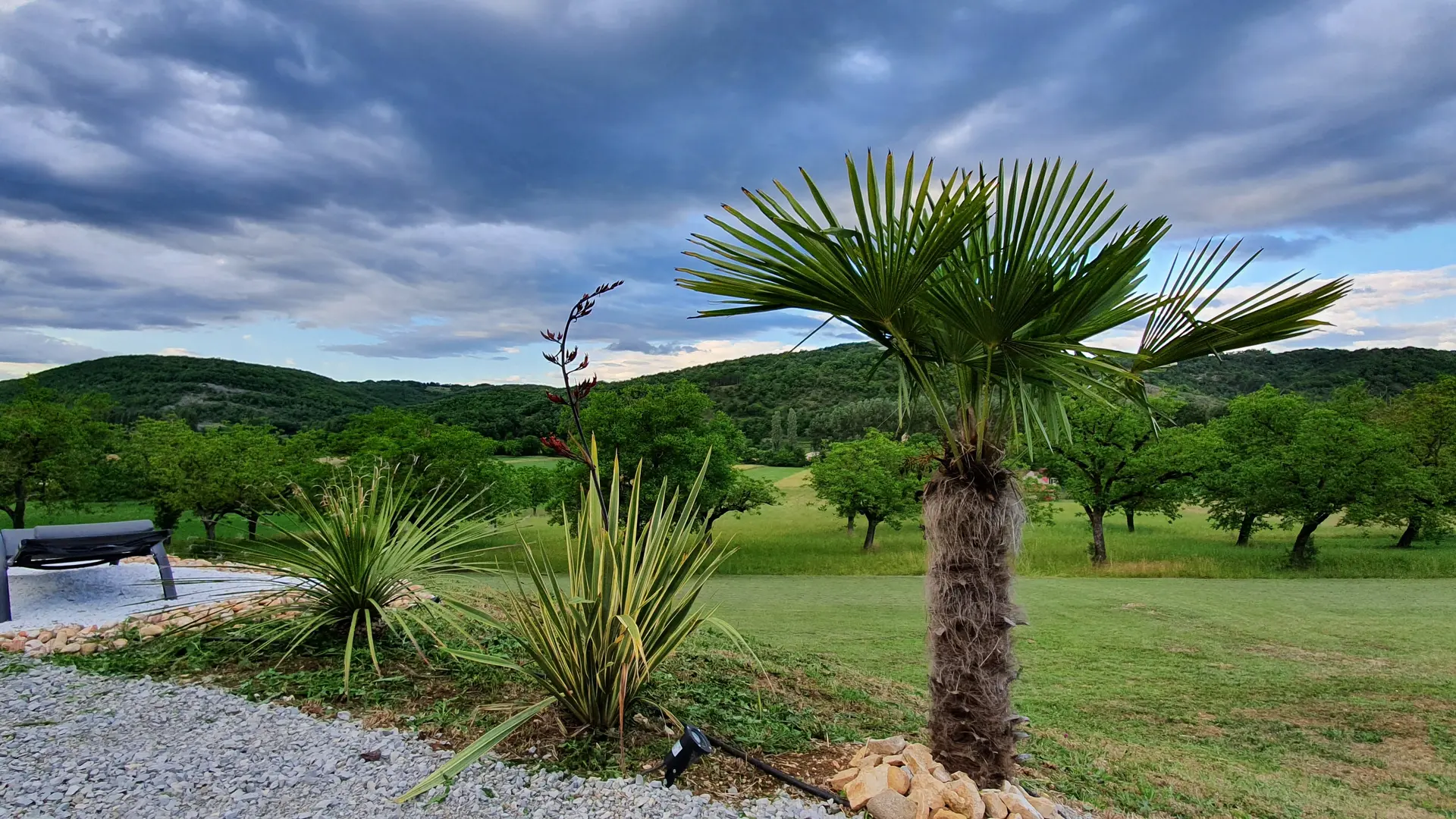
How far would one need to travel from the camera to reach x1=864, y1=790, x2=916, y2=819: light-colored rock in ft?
8.84

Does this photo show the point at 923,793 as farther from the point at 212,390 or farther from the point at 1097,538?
the point at 212,390

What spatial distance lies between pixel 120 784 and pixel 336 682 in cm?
117

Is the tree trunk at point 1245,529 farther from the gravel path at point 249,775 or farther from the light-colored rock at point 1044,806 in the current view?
the gravel path at point 249,775

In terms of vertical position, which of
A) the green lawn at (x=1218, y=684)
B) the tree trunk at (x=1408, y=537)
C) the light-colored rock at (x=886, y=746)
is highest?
the light-colored rock at (x=886, y=746)

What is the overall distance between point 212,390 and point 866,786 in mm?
38799

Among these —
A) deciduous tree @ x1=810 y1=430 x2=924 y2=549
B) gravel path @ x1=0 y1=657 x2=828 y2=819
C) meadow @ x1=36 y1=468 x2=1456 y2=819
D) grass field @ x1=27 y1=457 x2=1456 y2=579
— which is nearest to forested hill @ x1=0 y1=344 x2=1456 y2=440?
grass field @ x1=27 y1=457 x2=1456 y2=579

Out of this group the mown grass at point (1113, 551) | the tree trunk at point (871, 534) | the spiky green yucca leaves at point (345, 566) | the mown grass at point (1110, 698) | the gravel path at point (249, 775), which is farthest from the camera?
the tree trunk at point (871, 534)

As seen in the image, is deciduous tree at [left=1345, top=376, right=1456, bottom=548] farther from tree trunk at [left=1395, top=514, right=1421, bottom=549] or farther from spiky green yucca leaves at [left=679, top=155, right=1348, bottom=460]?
spiky green yucca leaves at [left=679, top=155, right=1348, bottom=460]

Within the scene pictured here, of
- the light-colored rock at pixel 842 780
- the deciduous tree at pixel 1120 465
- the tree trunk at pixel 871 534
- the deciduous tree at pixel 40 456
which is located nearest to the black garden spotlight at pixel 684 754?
the light-colored rock at pixel 842 780

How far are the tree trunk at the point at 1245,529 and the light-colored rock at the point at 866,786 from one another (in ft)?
70.4

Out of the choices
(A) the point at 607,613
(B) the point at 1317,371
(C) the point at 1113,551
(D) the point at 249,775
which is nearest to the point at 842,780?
(A) the point at 607,613

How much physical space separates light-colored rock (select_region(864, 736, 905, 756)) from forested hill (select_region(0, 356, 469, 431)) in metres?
28.5

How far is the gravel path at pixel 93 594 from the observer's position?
5492 millimetres

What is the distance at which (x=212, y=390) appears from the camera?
32688 millimetres
